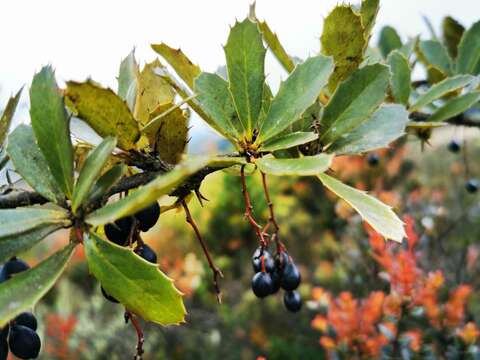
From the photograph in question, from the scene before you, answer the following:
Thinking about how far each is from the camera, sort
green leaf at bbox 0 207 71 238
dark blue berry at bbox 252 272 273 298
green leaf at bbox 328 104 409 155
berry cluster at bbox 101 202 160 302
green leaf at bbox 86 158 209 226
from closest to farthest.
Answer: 1. green leaf at bbox 86 158 209 226
2. green leaf at bbox 0 207 71 238
3. berry cluster at bbox 101 202 160 302
4. green leaf at bbox 328 104 409 155
5. dark blue berry at bbox 252 272 273 298

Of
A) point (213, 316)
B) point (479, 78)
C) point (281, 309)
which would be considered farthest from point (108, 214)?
point (281, 309)

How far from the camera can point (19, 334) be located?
0.71 meters

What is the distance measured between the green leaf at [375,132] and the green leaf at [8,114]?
456 millimetres

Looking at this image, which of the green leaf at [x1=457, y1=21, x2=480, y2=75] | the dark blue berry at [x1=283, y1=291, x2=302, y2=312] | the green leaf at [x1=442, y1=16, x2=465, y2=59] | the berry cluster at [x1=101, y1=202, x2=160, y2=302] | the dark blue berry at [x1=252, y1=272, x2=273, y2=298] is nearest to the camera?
the berry cluster at [x1=101, y1=202, x2=160, y2=302]

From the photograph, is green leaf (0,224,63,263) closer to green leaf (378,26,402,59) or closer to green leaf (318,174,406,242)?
green leaf (318,174,406,242)

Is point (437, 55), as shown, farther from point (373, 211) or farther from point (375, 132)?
point (373, 211)

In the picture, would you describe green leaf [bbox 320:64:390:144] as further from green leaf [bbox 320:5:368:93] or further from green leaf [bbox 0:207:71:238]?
green leaf [bbox 0:207:71:238]

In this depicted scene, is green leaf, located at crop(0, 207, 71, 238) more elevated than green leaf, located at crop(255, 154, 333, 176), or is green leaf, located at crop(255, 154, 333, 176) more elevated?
green leaf, located at crop(255, 154, 333, 176)

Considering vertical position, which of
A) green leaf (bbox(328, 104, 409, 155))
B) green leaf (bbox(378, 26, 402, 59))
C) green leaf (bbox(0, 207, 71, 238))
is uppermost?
green leaf (bbox(378, 26, 402, 59))

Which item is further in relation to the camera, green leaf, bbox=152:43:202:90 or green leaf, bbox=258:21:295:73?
green leaf, bbox=258:21:295:73

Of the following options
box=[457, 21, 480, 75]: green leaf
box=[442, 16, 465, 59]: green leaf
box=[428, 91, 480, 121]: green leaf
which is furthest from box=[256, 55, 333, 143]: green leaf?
box=[442, 16, 465, 59]: green leaf

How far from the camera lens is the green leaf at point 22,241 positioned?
61 cm

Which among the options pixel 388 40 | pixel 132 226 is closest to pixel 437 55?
pixel 388 40

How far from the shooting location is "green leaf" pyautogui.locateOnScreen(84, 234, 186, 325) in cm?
60
